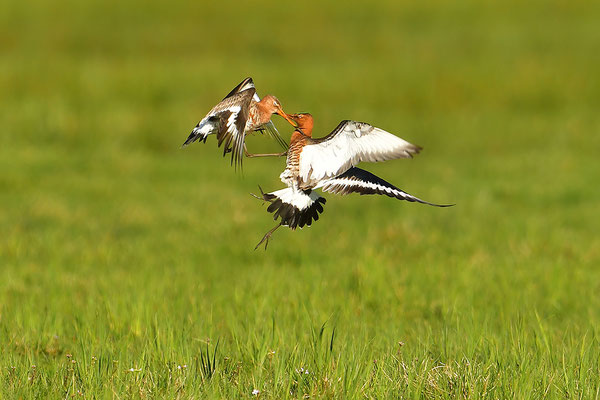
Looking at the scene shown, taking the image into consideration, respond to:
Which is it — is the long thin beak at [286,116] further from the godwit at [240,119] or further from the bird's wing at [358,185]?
the bird's wing at [358,185]

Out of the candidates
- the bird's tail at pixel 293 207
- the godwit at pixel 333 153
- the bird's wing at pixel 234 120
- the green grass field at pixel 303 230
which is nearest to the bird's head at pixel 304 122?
the godwit at pixel 333 153

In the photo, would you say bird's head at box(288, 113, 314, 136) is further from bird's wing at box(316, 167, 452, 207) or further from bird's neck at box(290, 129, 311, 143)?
bird's wing at box(316, 167, 452, 207)

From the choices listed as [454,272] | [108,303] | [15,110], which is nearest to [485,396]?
[108,303]

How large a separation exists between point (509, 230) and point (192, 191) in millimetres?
5130

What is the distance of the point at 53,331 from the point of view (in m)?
6.48

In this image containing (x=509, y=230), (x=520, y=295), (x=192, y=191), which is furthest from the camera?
(x=192, y=191)

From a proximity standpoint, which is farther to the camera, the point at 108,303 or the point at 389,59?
the point at 389,59

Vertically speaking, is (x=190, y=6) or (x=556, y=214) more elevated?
(x=190, y=6)

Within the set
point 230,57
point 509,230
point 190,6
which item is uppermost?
point 190,6

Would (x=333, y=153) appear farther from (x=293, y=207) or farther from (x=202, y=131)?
(x=202, y=131)

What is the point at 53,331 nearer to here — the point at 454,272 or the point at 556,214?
the point at 454,272

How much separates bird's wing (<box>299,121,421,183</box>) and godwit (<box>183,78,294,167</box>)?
0.10 meters

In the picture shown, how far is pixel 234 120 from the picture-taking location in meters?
2.82

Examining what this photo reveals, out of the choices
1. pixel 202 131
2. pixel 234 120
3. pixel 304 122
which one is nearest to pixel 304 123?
pixel 304 122
